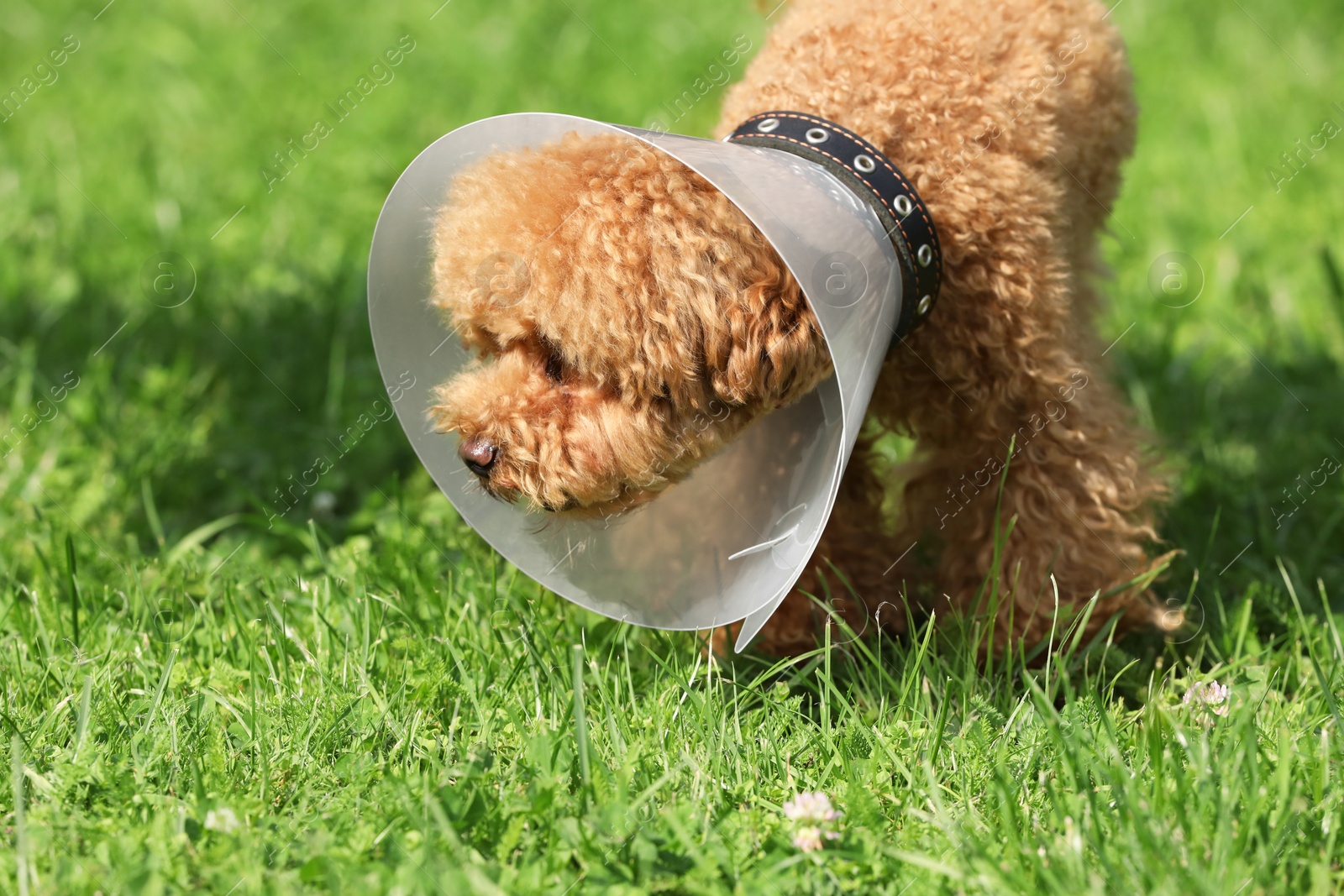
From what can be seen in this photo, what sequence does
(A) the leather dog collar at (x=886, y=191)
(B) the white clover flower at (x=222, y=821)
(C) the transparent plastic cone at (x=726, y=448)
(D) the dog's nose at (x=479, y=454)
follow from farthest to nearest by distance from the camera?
(D) the dog's nose at (x=479, y=454)
(A) the leather dog collar at (x=886, y=191)
(C) the transparent plastic cone at (x=726, y=448)
(B) the white clover flower at (x=222, y=821)

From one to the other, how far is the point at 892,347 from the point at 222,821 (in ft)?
4.88

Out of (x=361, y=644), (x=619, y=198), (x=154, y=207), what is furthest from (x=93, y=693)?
(x=154, y=207)

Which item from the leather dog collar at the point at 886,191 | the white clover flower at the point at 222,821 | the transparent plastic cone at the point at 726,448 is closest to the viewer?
the white clover flower at the point at 222,821

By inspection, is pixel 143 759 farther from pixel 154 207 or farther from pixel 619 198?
pixel 154 207

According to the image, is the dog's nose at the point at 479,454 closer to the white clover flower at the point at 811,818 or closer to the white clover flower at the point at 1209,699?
the white clover flower at the point at 811,818

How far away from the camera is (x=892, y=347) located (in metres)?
2.28

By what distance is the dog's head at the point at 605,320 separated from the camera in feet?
6.40

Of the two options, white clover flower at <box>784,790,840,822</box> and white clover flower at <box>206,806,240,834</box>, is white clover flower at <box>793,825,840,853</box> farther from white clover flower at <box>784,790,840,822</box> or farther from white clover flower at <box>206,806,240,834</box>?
white clover flower at <box>206,806,240,834</box>

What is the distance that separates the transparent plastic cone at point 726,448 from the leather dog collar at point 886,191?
37mm

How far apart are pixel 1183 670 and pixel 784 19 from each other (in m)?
1.77

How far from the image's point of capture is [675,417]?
214 cm

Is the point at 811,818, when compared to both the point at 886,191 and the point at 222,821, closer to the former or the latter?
the point at 222,821

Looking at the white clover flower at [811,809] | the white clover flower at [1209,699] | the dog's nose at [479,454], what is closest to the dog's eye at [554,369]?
the dog's nose at [479,454]

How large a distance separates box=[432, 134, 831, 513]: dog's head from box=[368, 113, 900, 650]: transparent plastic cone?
0.10m
